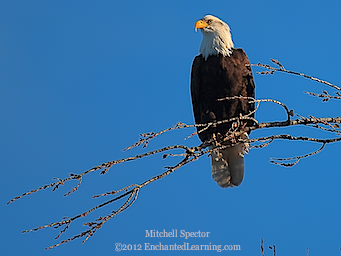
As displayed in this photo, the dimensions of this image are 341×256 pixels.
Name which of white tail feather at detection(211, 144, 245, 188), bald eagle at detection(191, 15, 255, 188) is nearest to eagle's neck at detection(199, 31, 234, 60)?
bald eagle at detection(191, 15, 255, 188)

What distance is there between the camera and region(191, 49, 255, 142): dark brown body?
5.06 metres

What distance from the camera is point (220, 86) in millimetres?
5098

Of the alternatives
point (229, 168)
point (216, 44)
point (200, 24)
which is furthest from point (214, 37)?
point (229, 168)

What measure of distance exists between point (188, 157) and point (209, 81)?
232 cm

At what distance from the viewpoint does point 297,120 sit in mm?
3230

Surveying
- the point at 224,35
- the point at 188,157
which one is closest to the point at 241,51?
the point at 224,35

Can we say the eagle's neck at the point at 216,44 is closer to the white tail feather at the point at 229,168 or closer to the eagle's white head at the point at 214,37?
the eagle's white head at the point at 214,37

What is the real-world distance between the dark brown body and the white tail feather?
0.39 m

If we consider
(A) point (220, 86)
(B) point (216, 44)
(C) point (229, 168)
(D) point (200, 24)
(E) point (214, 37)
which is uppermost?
(D) point (200, 24)

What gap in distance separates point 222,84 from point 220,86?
36 millimetres

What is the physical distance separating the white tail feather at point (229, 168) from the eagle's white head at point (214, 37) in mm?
1251

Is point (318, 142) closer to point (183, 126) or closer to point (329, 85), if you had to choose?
point (329, 85)

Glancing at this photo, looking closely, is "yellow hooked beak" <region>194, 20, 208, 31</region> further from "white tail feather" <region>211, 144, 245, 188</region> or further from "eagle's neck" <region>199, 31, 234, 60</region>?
"white tail feather" <region>211, 144, 245, 188</region>

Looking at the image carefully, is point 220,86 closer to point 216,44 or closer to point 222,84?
point 222,84
